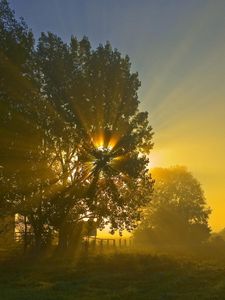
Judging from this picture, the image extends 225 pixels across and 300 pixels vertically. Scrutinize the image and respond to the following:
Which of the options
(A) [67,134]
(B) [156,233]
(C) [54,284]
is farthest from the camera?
(B) [156,233]

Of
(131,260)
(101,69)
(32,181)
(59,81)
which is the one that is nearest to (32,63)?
(59,81)

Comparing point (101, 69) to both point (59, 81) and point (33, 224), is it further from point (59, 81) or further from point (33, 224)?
point (33, 224)

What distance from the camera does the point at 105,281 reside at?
29.7m

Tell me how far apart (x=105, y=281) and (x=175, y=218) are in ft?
260

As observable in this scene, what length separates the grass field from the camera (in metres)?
23.5

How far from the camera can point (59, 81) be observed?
5297 cm

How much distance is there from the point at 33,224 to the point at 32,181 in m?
8.00

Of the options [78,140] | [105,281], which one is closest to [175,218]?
[78,140]

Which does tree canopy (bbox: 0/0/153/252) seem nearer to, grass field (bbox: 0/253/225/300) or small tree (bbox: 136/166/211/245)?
grass field (bbox: 0/253/225/300)

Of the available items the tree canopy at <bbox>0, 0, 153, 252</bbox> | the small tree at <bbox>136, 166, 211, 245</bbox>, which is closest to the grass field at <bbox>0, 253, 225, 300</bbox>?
the tree canopy at <bbox>0, 0, 153, 252</bbox>

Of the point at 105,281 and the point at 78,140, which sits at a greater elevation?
the point at 78,140

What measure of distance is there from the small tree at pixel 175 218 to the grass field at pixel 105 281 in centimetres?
6368

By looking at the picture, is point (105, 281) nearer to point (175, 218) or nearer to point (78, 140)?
point (78, 140)

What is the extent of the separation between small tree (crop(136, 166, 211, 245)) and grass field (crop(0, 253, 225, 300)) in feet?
209
